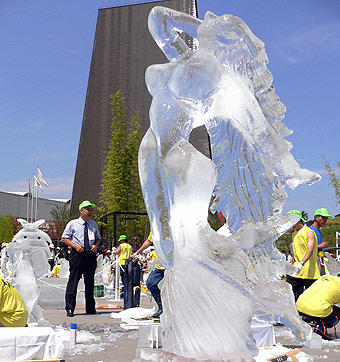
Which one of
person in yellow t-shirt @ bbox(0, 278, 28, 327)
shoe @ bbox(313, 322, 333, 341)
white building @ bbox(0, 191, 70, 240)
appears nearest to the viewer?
person in yellow t-shirt @ bbox(0, 278, 28, 327)

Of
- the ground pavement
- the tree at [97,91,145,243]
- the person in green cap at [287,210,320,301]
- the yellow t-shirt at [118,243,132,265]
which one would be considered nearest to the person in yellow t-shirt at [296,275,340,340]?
the ground pavement

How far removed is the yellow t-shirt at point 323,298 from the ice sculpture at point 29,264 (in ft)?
10.0

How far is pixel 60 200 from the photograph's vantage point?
6481 cm

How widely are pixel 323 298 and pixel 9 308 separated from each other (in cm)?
345

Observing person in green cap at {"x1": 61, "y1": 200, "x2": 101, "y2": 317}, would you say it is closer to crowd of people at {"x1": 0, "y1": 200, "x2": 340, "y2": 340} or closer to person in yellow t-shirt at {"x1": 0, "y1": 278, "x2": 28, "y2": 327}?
crowd of people at {"x1": 0, "y1": 200, "x2": 340, "y2": 340}

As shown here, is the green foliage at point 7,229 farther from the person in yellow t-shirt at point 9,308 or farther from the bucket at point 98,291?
the person in yellow t-shirt at point 9,308

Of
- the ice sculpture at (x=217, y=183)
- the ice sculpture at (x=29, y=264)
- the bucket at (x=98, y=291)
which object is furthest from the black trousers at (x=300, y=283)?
the bucket at (x=98, y=291)

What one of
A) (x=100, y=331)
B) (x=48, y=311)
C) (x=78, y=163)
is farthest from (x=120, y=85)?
(x=100, y=331)

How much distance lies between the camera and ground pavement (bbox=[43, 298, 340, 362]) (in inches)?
187

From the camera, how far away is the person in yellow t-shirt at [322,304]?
5.64 meters

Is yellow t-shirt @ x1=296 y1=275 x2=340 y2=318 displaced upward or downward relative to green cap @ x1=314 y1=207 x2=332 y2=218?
downward

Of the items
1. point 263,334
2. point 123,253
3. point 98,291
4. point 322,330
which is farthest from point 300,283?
point 123,253

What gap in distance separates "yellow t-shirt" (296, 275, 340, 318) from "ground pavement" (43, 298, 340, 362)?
35cm

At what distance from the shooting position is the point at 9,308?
Result: 3.94 meters
